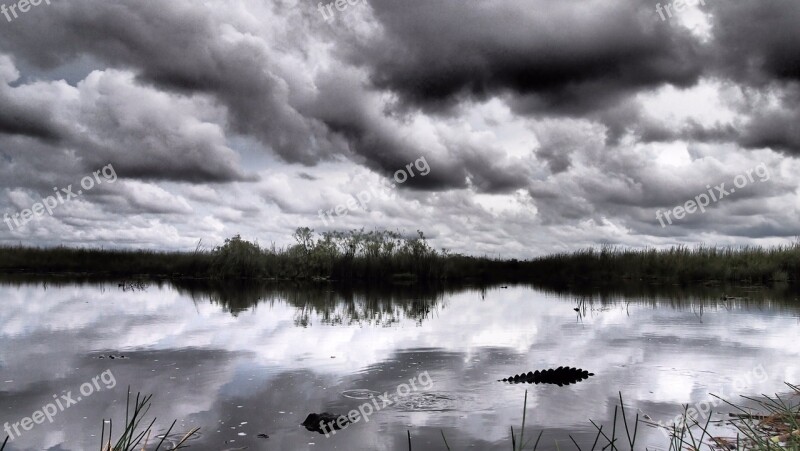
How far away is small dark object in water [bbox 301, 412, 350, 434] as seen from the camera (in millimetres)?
4406

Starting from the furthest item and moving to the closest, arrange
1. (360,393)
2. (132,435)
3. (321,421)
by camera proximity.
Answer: (360,393), (321,421), (132,435)

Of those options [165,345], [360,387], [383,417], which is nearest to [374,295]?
[165,345]

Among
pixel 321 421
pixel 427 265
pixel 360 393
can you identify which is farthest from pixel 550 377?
pixel 427 265

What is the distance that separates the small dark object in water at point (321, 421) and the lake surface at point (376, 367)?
10 cm

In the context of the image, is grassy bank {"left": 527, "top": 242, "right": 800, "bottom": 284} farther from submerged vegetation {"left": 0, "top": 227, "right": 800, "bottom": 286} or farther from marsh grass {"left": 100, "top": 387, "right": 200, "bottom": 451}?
marsh grass {"left": 100, "top": 387, "right": 200, "bottom": 451}

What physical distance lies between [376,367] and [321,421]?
230cm

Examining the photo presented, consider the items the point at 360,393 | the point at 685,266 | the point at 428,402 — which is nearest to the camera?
the point at 428,402

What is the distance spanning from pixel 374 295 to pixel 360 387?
11953 mm

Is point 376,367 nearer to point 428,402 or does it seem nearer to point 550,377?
point 428,402

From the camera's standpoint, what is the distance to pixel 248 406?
5.10 m

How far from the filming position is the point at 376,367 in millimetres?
6730

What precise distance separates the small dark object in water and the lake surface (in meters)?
0.10

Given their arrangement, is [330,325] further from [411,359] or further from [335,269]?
[335,269]

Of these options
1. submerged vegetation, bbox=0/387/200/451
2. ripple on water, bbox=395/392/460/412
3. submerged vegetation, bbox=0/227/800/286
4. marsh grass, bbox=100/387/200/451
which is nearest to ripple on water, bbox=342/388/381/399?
ripple on water, bbox=395/392/460/412
